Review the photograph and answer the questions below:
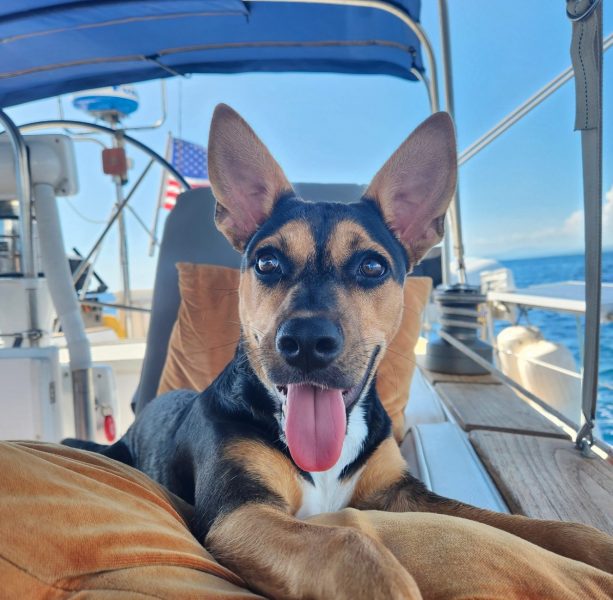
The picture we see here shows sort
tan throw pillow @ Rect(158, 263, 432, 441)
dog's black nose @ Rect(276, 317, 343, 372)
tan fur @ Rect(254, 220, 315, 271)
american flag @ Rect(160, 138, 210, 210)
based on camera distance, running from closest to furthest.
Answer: dog's black nose @ Rect(276, 317, 343, 372) → tan fur @ Rect(254, 220, 315, 271) → tan throw pillow @ Rect(158, 263, 432, 441) → american flag @ Rect(160, 138, 210, 210)

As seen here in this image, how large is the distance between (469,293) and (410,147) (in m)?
1.15

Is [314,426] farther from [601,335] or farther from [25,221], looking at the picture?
[25,221]

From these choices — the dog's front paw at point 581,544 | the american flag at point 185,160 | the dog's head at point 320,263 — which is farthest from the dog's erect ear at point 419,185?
the american flag at point 185,160

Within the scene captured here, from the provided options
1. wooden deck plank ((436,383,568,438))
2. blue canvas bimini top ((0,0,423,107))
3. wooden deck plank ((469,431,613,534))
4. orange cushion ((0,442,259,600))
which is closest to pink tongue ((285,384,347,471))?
orange cushion ((0,442,259,600))

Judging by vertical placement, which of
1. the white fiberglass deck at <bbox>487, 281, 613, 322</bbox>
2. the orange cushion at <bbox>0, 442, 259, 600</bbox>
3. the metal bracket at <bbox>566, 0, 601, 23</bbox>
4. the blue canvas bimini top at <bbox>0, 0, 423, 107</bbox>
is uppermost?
the blue canvas bimini top at <bbox>0, 0, 423, 107</bbox>

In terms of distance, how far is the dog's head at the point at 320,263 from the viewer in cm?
94

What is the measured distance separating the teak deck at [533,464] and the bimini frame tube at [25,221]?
1.91 metres

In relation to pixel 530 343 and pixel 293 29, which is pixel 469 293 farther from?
pixel 530 343

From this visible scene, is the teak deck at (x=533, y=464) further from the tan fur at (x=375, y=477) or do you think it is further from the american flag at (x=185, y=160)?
the american flag at (x=185, y=160)

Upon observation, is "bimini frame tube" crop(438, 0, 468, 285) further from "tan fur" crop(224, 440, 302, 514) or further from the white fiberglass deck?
"tan fur" crop(224, 440, 302, 514)

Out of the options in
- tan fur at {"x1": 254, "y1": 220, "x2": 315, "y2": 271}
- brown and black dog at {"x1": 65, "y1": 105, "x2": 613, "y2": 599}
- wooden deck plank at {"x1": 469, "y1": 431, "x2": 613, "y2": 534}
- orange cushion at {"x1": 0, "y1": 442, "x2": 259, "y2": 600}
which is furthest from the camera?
tan fur at {"x1": 254, "y1": 220, "x2": 315, "y2": 271}

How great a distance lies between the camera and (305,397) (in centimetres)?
96

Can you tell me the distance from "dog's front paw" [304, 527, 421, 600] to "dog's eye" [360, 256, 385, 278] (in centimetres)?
65

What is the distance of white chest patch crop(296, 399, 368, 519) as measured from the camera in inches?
41.1
